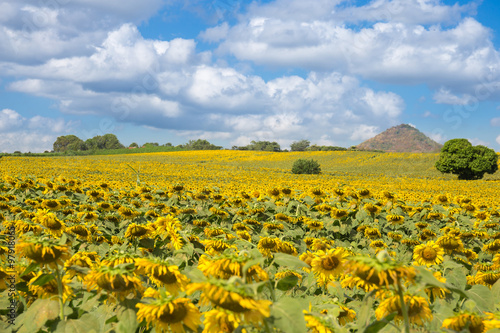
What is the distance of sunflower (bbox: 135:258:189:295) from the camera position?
178 cm

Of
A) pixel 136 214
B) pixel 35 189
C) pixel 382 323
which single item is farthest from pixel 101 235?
pixel 35 189

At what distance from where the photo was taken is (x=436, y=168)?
5278 cm

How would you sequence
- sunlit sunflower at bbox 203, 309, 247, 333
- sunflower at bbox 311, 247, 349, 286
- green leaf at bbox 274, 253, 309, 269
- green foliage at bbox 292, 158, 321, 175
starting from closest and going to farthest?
sunlit sunflower at bbox 203, 309, 247, 333 → green leaf at bbox 274, 253, 309, 269 → sunflower at bbox 311, 247, 349, 286 → green foliage at bbox 292, 158, 321, 175

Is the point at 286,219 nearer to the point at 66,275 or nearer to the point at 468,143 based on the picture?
the point at 66,275

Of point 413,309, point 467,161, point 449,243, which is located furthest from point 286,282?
point 467,161

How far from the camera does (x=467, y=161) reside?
48281 millimetres

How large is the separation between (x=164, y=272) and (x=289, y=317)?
724mm

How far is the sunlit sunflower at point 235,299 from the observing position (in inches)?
50.1

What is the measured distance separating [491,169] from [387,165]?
14.3 m

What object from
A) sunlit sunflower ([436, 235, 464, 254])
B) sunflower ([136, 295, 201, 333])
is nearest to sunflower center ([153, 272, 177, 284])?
sunflower ([136, 295, 201, 333])

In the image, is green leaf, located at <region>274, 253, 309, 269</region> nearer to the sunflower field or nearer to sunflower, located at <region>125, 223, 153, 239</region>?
the sunflower field

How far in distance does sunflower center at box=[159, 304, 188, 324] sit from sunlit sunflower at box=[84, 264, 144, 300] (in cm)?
22

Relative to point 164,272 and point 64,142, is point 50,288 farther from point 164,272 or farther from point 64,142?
point 64,142

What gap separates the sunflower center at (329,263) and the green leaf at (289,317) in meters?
1.39
